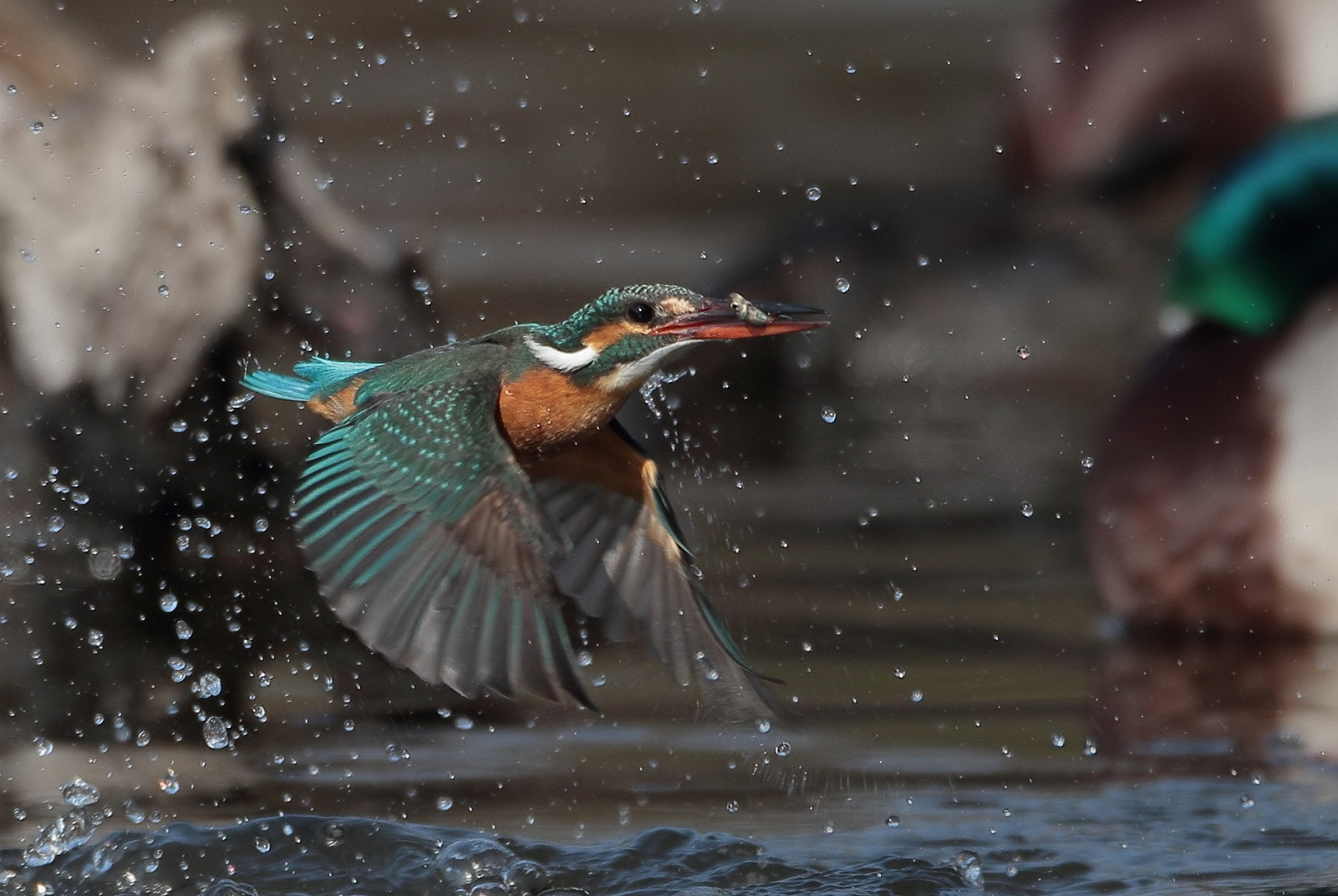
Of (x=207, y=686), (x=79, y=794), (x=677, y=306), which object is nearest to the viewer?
(x=677, y=306)

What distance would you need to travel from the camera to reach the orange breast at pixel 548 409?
3.03 m

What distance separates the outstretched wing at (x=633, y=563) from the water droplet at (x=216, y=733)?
0.86 metres

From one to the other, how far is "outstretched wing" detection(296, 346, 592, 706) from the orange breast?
4 centimetres

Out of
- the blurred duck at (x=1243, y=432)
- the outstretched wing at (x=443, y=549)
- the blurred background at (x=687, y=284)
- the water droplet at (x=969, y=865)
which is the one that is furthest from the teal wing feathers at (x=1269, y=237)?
the outstretched wing at (x=443, y=549)

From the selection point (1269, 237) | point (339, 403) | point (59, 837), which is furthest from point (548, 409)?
point (1269, 237)

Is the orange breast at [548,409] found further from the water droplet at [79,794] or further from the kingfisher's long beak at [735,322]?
the water droplet at [79,794]

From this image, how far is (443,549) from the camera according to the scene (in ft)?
9.40

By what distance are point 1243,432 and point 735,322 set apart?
6.73ft

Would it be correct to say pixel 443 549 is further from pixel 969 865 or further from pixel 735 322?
pixel 969 865

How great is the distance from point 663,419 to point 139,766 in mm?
2593

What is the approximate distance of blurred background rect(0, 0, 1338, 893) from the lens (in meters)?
4.09

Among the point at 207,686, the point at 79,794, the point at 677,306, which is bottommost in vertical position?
the point at 79,794

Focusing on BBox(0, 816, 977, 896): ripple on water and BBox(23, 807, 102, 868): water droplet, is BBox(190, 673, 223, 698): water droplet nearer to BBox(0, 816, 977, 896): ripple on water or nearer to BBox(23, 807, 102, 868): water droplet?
BBox(23, 807, 102, 868): water droplet

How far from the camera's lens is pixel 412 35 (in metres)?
8.91
